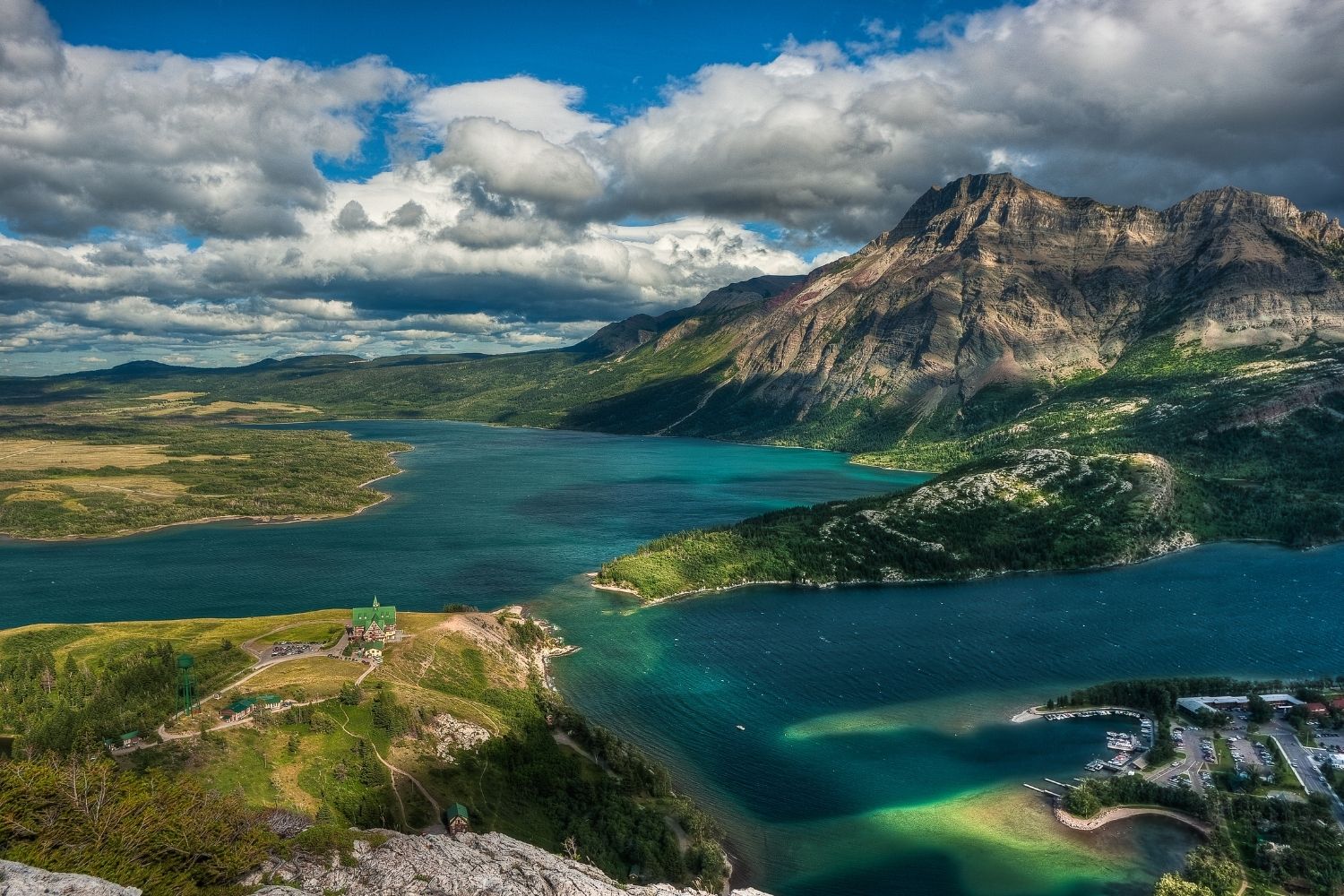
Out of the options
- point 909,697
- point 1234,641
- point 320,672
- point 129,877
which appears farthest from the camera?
point 1234,641

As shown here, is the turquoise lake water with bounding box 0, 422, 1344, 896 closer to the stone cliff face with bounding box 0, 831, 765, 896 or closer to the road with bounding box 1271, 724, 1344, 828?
the road with bounding box 1271, 724, 1344, 828

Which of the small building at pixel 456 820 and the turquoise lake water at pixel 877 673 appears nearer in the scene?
the small building at pixel 456 820

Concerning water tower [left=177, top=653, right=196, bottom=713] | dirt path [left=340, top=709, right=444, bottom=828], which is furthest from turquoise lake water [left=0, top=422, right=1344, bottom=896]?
water tower [left=177, top=653, right=196, bottom=713]

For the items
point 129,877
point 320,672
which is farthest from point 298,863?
point 320,672

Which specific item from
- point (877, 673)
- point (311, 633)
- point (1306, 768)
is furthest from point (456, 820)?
point (1306, 768)

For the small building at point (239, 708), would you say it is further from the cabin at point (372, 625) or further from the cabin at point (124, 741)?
the cabin at point (372, 625)

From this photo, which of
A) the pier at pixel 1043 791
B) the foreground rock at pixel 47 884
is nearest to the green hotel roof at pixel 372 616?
the foreground rock at pixel 47 884

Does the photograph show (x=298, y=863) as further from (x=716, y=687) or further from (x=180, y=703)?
(x=716, y=687)
